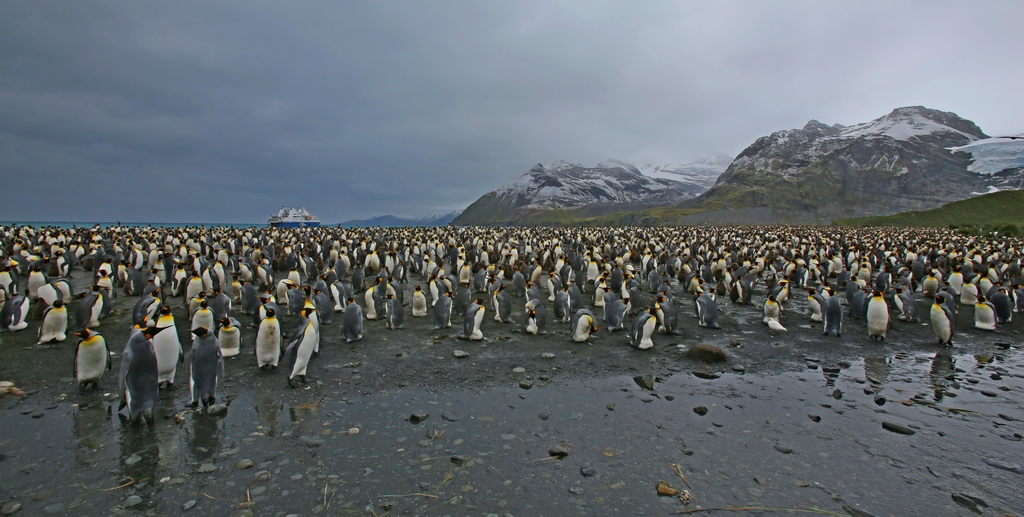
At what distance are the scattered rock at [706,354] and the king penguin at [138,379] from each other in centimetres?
740

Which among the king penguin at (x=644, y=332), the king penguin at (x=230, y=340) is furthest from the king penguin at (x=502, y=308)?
the king penguin at (x=230, y=340)

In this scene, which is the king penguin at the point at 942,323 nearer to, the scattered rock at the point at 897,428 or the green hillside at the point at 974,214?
the scattered rock at the point at 897,428

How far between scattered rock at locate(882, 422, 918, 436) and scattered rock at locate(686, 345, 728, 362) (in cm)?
244

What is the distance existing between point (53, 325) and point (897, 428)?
39.8 feet

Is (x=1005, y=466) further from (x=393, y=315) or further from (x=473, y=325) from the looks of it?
(x=393, y=315)

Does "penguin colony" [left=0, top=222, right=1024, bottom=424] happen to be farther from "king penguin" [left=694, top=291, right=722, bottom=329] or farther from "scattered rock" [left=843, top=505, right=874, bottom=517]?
"scattered rock" [left=843, top=505, right=874, bottom=517]

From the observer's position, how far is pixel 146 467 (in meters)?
4.12

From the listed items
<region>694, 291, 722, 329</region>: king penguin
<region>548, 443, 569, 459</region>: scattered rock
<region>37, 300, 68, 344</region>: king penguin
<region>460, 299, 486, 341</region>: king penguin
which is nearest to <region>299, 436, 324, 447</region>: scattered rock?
<region>548, 443, 569, 459</region>: scattered rock

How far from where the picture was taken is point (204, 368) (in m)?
5.43

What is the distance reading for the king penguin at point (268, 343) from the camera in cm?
659

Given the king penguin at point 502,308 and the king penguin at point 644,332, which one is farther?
the king penguin at point 502,308

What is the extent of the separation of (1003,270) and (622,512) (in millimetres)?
19919

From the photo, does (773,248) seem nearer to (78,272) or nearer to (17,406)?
(17,406)

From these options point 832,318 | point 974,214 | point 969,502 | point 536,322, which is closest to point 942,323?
point 832,318
